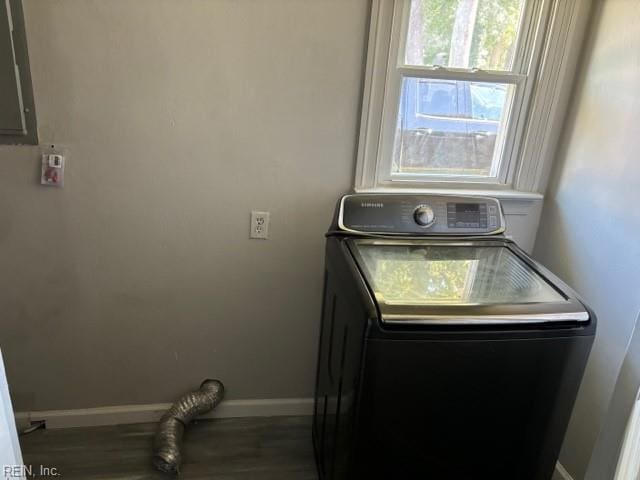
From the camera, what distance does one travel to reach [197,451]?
6.39ft

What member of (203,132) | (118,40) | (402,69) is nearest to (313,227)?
(203,132)

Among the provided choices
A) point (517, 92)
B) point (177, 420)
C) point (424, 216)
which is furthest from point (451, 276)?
point (177, 420)

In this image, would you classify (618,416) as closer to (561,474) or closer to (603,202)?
(561,474)

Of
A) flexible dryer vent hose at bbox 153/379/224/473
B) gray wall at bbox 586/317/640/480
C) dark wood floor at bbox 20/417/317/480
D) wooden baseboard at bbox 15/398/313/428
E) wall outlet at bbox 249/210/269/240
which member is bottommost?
dark wood floor at bbox 20/417/317/480

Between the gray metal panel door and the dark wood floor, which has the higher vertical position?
the gray metal panel door

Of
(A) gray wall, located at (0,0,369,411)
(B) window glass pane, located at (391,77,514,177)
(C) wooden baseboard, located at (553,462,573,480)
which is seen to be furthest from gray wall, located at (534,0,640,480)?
(A) gray wall, located at (0,0,369,411)

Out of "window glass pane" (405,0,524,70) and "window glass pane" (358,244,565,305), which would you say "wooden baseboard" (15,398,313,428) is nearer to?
"window glass pane" (358,244,565,305)

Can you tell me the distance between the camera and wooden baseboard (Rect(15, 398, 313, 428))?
2.00 metres

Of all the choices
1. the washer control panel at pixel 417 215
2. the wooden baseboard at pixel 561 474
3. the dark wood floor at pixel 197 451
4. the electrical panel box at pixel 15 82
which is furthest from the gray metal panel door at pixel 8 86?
the wooden baseboard at pixel 561 474

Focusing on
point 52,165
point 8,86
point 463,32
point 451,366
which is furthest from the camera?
point 463,32

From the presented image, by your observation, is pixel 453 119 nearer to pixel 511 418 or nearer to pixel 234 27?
pixel 234 27

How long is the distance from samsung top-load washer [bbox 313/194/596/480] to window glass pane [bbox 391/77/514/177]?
529 mm

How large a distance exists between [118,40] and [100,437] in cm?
152

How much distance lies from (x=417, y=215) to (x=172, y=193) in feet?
2.89
